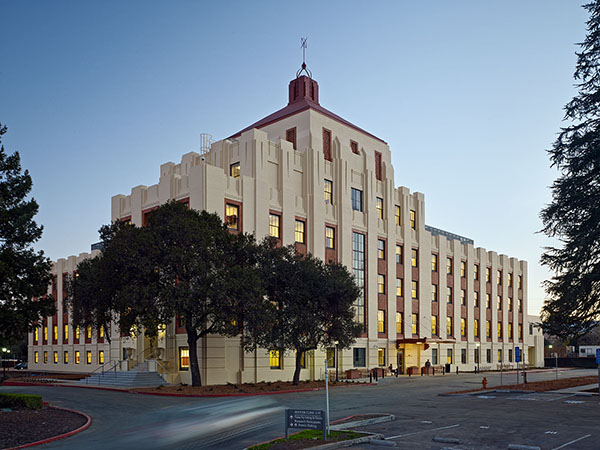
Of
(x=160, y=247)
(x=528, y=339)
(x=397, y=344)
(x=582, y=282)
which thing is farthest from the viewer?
(x=528, y=339)

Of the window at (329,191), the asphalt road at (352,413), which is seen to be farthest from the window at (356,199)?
the asphalt road at (352,413)

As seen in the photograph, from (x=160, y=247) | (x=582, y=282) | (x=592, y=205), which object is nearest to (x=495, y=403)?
(x=582, y=282)

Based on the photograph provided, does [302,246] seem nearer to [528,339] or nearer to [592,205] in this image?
[592,205]

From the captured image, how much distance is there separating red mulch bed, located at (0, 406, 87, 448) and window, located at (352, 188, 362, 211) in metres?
37.1

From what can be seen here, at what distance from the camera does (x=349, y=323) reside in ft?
146

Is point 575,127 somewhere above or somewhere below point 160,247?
above


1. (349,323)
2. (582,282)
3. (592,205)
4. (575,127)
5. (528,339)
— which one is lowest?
(528,339)

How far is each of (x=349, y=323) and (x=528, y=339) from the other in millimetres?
53492

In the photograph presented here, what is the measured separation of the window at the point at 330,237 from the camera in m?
55.9

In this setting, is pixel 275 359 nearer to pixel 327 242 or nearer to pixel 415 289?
pixel 327 242

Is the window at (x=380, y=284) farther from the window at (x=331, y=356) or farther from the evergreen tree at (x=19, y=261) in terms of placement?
the evergreen tree at (x=19, y=261)

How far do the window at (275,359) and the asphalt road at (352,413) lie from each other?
11045 mm

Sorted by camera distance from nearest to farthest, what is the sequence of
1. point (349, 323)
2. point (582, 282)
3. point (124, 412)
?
point (124, 412) < point (582, 282) < point (349, 323)

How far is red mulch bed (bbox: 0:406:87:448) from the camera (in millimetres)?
19492
